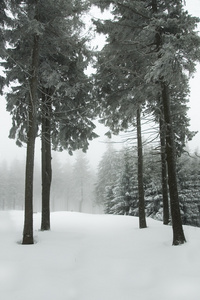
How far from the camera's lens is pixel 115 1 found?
768 centimetres

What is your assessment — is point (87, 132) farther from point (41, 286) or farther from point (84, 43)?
point (41, 286)

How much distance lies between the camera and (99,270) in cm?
564

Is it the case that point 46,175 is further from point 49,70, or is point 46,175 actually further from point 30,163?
point 49,70

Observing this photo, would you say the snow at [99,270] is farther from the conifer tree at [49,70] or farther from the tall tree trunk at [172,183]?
the conifer tree at [49,70]

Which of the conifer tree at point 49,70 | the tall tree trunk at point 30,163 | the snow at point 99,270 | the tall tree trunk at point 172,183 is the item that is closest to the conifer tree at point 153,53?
the tall tree trunk at point 172,183

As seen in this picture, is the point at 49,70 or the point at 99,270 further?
the point at 49,70

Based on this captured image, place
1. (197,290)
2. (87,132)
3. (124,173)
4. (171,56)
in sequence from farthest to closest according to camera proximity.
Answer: (124,173) < (87,132) < (171,56) < (197,290)

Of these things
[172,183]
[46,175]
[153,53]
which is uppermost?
[153,53]

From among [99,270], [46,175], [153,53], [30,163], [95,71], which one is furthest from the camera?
[95,71]

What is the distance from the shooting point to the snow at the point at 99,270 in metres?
4.43

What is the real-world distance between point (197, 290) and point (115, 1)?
28.1ft

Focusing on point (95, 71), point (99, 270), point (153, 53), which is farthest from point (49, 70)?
point (99, 270)

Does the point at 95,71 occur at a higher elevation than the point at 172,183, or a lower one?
higher

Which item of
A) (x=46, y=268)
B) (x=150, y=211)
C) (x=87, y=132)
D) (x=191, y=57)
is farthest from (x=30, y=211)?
(x=150, y=211)
